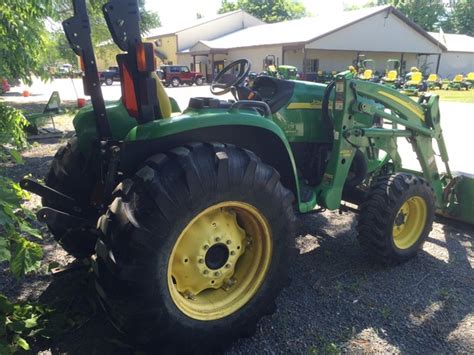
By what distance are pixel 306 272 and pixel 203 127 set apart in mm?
1705

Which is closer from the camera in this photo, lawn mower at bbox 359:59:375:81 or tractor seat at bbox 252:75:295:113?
tractor seat at bbox 252:75:295:113

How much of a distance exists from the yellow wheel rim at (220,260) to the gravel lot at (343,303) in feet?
0.96

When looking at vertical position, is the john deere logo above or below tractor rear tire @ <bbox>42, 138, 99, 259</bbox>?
above

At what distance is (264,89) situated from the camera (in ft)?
12.4

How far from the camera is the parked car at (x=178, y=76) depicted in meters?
31.2

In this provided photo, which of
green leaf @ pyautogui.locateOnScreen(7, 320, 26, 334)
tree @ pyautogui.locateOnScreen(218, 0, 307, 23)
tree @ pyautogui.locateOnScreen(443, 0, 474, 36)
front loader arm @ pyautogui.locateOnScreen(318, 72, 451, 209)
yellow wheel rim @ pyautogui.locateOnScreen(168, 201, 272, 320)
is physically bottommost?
green leaf @ pyautogui.locateOnScreen(7, 320, 26, 334)

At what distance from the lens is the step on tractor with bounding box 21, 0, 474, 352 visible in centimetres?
212

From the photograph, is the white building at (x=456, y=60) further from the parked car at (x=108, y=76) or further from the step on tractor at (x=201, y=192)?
the step on tractor at (x=201, y=192)

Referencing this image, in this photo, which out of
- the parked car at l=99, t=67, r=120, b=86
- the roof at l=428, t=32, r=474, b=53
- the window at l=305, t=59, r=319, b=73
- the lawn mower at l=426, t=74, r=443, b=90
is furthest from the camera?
the roof at l=428, t=32, r=474, b=53

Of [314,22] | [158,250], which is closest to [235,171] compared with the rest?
[158,250]

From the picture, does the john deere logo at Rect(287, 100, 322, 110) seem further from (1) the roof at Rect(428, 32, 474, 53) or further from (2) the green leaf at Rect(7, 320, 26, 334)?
(1) the roof at Rect(428, 32, 474, 53)

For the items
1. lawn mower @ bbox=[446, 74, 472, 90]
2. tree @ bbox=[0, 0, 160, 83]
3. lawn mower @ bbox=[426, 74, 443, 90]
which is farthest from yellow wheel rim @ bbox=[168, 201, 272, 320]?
lawn mower @ bbox=[446, 74, 472, 90]

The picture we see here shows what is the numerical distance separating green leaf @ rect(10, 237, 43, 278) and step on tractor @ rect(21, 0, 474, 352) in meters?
0.21

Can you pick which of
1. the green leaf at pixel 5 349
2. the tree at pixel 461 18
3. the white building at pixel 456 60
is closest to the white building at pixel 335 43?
the white building at pixel 456 60
